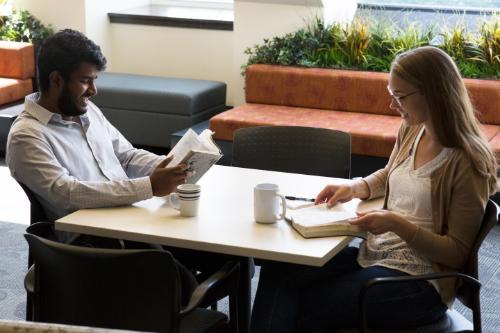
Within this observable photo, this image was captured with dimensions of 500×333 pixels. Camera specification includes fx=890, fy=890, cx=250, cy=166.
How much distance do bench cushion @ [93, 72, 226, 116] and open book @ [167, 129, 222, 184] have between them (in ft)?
11.2

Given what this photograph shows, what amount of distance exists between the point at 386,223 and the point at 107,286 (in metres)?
0.88

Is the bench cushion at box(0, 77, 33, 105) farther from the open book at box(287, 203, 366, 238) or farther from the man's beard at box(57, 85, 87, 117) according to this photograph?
the open book at box(287, 203, 366, 238)

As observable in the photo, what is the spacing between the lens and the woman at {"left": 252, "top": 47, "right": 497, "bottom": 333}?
9.01 feet

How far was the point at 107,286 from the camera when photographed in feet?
8.36

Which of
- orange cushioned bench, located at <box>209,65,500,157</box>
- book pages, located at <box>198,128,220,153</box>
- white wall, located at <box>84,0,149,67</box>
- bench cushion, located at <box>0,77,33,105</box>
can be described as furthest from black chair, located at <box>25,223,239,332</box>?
white wall, located at <box>84,0,149,67</box>

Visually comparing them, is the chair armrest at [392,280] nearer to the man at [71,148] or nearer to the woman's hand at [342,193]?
the woman's hand at [342,193]

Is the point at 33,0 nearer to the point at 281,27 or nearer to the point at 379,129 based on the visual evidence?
the point at 281,27

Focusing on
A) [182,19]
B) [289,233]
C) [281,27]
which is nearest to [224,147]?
[281,27]

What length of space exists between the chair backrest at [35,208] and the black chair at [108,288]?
1.51ft

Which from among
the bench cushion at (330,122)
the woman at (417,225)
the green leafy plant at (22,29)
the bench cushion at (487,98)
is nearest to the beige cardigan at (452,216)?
the woman at (417,225)

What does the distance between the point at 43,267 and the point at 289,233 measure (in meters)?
0.76

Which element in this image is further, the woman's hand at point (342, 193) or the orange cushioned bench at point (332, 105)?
the orange cushioned bench at point (332, 105)

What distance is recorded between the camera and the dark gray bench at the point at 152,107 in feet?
21.6

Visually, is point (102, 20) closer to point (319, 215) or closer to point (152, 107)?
point (152, 107)
